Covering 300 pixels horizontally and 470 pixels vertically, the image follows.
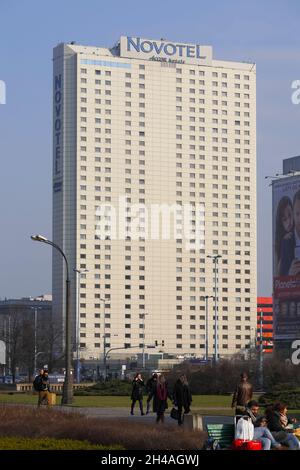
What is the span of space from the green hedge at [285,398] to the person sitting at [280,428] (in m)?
21.9

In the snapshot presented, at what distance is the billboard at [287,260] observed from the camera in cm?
15925

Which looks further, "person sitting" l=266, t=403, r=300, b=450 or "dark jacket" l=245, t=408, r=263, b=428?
"dark jacket" l=245, t=408, r=263, b=428

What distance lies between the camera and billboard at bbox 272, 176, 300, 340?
159250 mm

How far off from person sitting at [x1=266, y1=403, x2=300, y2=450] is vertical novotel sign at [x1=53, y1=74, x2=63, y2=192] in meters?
167

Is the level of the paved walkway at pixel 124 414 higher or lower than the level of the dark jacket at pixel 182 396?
lower

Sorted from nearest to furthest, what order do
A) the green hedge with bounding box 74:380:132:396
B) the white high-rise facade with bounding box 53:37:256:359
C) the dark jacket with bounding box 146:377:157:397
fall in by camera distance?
the dark jacket with bounding box 146:377:157:397, the green hedge with bounding box 74:380:132:396, the white high-rise facade with bounding box 53:37:256:359

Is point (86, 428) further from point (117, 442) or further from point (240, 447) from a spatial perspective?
point (240, 447)

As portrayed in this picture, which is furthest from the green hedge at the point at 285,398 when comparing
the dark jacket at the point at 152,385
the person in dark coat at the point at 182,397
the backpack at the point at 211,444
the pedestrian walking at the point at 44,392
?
the backpack at the point at 211,444

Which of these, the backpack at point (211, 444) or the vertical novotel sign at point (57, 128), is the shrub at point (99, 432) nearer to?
the backpack at point (211, 444)

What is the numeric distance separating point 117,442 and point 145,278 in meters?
174

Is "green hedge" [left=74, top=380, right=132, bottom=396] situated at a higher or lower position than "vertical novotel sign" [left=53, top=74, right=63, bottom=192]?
lower

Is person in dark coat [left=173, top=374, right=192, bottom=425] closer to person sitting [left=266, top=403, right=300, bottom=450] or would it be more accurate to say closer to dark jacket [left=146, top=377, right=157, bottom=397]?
dark jacket [left=146, top=377, right=157, bottom=397]

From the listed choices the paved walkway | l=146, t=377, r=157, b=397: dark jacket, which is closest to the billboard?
the paved walkway
